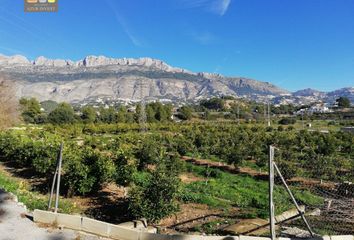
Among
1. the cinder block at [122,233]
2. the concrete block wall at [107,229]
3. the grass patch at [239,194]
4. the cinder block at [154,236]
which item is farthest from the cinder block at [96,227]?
the grass patch at [239,194]

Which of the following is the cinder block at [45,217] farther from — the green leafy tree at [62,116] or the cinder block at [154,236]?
the green leafy tree at [62,116]

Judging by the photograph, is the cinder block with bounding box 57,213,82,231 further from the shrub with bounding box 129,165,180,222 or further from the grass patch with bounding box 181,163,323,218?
the grass patch with bounding box 181,163,323,218

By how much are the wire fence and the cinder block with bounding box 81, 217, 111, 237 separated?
360cm

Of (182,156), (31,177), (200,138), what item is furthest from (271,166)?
(200,138)

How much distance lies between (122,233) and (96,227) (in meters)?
0.62

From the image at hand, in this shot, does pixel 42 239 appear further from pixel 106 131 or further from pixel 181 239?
pixel 106 131

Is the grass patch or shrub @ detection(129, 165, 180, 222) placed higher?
shrub @ detection(129, 165, 180, 222)

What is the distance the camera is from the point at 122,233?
630cm

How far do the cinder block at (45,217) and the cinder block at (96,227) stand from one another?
824mm

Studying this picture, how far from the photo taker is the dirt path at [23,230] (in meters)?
6.48

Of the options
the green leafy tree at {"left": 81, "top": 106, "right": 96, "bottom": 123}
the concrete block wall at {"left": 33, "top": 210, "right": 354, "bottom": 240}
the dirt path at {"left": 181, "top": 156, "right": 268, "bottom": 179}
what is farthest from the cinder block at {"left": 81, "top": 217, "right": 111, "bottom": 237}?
the green leafy tree at {"left": 81, "top": 106, "right": 96, "bottom": 123}

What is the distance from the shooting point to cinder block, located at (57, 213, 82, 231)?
22.1 ft

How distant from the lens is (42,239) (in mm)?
6410

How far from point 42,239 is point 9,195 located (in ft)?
11.4
